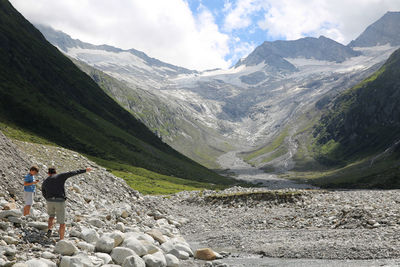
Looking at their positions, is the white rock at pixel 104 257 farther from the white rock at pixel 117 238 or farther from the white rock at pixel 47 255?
the white rock at pixel 47 255

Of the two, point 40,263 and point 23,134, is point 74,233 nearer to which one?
point 40,263

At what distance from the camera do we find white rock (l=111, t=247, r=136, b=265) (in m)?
15.9

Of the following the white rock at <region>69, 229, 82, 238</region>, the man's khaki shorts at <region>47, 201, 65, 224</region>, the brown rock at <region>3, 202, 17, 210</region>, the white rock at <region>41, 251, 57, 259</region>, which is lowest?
the white rock at <region>41, 251, 57, 259</region>

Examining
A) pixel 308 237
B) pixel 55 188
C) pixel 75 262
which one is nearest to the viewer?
pixel 75 262

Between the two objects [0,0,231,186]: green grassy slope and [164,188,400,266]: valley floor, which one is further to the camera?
[0,0,231,186]: green grassy slope

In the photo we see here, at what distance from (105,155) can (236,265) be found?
110 m

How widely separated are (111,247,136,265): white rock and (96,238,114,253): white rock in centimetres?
58

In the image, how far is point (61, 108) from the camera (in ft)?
461

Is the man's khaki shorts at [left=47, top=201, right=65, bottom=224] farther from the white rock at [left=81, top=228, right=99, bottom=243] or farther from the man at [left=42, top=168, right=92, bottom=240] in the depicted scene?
the white rock at [left=81, top=228, right=99, bottom=243]

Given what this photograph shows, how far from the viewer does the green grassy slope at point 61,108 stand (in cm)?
11575

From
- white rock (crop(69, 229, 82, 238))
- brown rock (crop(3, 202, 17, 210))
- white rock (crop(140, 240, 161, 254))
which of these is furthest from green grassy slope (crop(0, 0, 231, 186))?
white rock (crop(140, 240, 161, 254))

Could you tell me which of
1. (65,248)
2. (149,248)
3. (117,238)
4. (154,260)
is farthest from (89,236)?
(154,260)

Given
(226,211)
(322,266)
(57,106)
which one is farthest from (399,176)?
(57,106)

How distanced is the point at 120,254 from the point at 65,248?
2.90 meters
